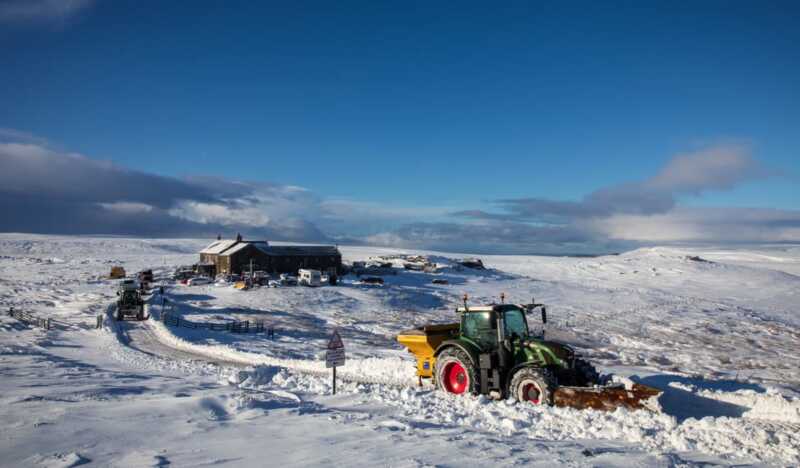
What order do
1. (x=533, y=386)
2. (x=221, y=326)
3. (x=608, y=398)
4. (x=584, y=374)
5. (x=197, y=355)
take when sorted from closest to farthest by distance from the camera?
(x=608, y=398) → (x=533, y=386) → (x=584, y=374) → (x=197, y=355) → (x=221, y=326)

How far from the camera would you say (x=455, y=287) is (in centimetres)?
5538

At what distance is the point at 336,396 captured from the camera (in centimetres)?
1062

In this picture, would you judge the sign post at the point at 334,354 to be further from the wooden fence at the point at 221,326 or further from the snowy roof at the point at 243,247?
the snowy roof at the point at 243,247

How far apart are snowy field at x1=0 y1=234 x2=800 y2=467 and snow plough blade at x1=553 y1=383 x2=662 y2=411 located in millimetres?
340

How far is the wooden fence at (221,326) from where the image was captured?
29.8m

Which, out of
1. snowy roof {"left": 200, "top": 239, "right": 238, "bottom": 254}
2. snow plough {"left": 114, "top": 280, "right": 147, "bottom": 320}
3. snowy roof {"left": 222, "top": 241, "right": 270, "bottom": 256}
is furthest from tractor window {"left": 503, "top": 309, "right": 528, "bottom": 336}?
snowy roof {"left": 200, "top": 239, "right": 238, "bottom": 254}

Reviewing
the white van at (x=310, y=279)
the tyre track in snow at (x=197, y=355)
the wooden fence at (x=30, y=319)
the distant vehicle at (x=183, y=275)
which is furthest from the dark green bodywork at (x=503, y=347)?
the distant vehicle at (x=183, y=275)

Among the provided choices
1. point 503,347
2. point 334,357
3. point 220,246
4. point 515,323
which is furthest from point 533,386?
point 220,246

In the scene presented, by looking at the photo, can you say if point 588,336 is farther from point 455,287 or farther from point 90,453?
point 90,453

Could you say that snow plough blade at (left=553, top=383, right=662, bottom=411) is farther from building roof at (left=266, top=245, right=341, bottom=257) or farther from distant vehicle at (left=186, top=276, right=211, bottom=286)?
building roof at (left=266, top=245, right=341, bottom=257)

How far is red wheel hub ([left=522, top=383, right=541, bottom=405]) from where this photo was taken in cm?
994

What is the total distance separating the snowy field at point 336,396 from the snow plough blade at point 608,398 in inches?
13.4

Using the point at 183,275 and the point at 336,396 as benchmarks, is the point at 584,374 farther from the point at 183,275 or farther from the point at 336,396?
the point at 183,275

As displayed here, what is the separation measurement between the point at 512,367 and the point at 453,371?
153cm
